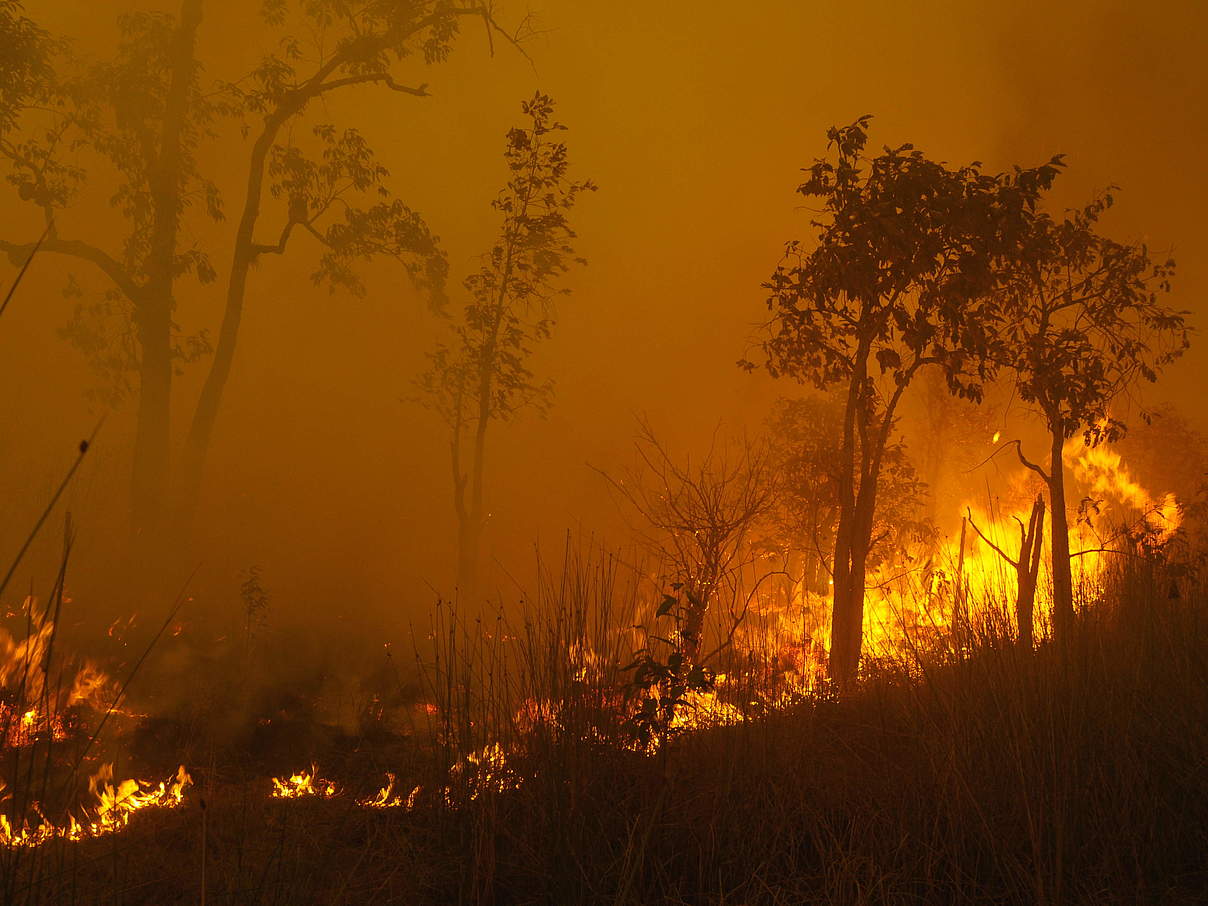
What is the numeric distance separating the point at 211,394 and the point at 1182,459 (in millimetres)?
22054

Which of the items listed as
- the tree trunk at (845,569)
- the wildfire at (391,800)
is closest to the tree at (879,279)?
the tree trunk at (845,569)

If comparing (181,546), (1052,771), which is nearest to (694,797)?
(1052,771)

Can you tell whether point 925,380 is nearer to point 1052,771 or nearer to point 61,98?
point 61,98

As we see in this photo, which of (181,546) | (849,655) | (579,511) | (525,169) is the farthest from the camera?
(579,511)

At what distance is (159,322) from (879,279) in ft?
31.7

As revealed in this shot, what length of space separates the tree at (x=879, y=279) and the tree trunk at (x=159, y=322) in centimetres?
848

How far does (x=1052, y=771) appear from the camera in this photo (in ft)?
9.50

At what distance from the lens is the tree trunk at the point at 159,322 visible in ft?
40.9

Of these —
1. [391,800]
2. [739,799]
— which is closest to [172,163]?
[391,800]

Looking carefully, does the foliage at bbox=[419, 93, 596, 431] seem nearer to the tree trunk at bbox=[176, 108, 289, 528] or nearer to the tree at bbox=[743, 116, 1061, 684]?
the tree trunk at bbox=[176, 108, 289, 528]

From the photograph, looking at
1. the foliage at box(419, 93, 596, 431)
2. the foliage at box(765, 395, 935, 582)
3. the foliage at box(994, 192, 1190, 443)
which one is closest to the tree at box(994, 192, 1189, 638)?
the foliage at box(994, 192, 1190, 443)

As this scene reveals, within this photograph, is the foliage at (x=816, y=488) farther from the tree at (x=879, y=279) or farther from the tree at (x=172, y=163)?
the tree at (x=172, y=163)

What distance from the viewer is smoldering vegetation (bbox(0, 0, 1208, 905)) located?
9.73 feet

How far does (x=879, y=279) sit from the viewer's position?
29.1ft
